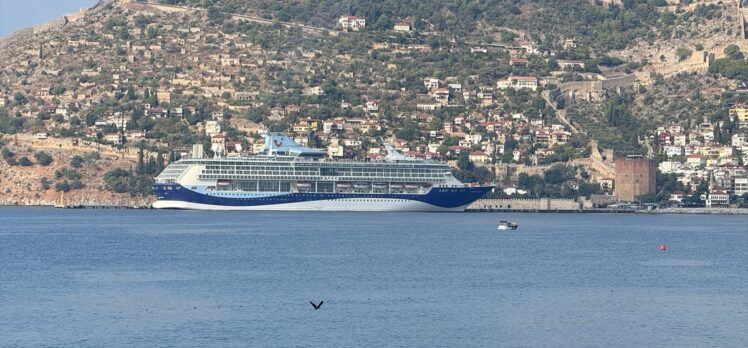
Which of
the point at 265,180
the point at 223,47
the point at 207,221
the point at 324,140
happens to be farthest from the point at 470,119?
the point at 207,221

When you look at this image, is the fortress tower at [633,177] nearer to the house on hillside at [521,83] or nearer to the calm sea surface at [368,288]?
the house on hillside at [521,83]

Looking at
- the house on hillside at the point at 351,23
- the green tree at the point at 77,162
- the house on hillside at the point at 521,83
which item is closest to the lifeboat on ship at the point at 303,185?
the green tree at the point at 77,162

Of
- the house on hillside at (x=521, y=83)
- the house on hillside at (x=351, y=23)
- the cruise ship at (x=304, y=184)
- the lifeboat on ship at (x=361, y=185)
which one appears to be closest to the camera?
the cruise ship at (x=304, y=184)

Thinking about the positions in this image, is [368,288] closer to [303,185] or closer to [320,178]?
[303,185]

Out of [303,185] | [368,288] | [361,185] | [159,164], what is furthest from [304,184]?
[368,288]

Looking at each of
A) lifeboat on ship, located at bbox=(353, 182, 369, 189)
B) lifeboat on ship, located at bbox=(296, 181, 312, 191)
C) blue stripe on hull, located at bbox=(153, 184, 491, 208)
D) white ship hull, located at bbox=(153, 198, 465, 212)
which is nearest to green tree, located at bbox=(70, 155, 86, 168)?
blue stripe on hull, located at bbox=(153, 184, 491, 208)

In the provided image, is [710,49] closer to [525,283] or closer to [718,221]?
[718,221]
